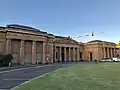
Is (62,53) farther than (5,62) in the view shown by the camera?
Yes

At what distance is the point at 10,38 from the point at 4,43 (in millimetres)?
2603

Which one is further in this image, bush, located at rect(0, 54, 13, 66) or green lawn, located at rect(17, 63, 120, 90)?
bush, located at rect(0, 54, 13, 66)

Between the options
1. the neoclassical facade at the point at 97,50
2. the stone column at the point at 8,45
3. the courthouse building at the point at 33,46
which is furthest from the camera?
the neoclassical facade at the point at 97,50

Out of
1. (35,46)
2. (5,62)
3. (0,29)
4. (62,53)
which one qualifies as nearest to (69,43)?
(62,53)

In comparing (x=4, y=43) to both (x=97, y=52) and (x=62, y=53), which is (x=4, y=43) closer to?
(x=62, y=53)

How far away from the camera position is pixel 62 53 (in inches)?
3674


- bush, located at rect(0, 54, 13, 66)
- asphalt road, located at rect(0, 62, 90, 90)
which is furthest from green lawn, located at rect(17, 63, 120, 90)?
bush, located at rect(0, 54, 13, 66)

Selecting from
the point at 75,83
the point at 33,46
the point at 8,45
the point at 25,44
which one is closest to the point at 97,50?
the point at 33,46

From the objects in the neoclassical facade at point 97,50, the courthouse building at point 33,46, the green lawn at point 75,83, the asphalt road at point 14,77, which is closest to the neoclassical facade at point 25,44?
the courthouse building at point 33,46

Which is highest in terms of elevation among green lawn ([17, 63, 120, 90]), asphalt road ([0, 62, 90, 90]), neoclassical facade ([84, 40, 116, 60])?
neoclassical facade ([84, 40, 116, 60])

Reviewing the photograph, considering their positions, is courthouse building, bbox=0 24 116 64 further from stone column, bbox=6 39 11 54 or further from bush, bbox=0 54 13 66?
bush, bbox=0 54 13 66

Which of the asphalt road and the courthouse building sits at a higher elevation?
the courthouse building

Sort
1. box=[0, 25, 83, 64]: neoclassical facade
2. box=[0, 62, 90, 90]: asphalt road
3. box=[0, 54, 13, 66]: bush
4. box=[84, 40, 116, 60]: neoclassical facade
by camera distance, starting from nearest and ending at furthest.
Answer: box=[0, 62, 90, 90]: asphalt road
box=[0, 54, 13, 66]: bush
box=[0, 25, 83, 64]: neoclassical facade
box=[84, 40, 116, 60]: neoclassical facade

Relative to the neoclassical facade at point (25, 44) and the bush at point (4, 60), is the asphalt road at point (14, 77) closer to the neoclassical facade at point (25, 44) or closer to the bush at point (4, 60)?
the bush at point (4, 60)
